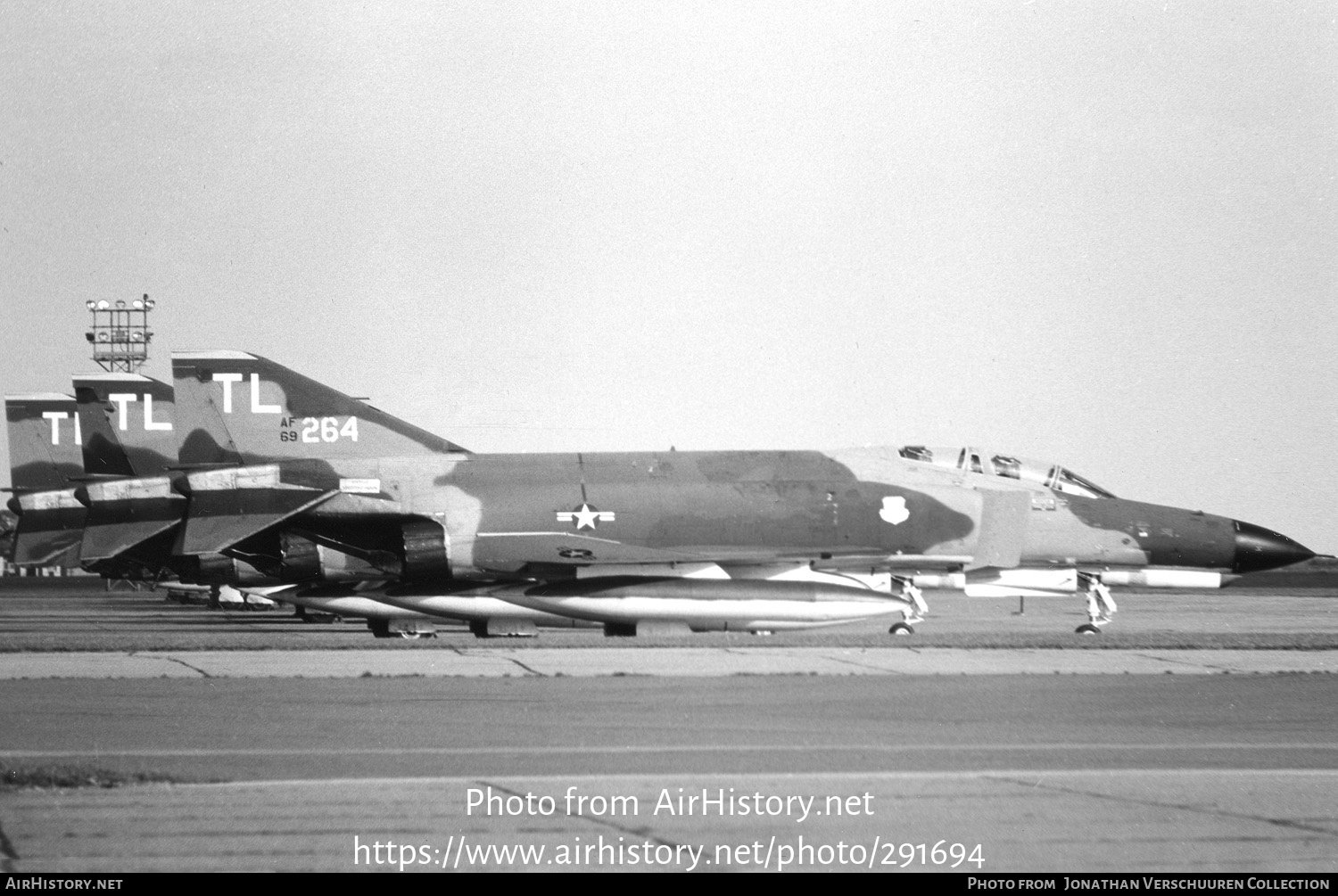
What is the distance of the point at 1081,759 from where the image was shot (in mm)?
8750

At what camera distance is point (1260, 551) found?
23.3 meters

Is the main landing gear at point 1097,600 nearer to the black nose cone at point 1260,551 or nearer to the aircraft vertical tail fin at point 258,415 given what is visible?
the black nose cone at point 1260,551

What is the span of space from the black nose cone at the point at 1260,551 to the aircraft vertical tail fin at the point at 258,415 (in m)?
14.1

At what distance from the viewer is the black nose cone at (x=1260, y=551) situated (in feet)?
76.3

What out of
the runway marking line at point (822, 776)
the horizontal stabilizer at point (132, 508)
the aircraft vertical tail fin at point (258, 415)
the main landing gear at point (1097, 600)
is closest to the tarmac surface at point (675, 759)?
the runway marking line at point (822, 776)

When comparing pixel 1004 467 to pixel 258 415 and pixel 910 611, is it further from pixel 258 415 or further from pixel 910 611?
pixel 258 415

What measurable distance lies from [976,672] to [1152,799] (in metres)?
6.76

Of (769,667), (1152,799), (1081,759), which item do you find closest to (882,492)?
(769,667)

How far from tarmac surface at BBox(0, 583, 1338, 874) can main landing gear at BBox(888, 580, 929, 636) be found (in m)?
4.78

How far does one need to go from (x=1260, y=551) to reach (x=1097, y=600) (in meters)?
2.87

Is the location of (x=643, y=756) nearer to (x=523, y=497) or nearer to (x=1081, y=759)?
(x=1081, y=759)

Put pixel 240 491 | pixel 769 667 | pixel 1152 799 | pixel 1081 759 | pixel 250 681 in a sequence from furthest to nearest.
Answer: pixel 240 491 < pixel 769 667 < pixel 250 681 < pixel 1081 759 < pixel 1152 799

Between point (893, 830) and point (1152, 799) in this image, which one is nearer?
point (893, 830)

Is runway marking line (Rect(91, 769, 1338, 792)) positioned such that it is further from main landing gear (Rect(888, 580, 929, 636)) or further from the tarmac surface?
main landing gear (Rect(888, 580, 929, 636))
